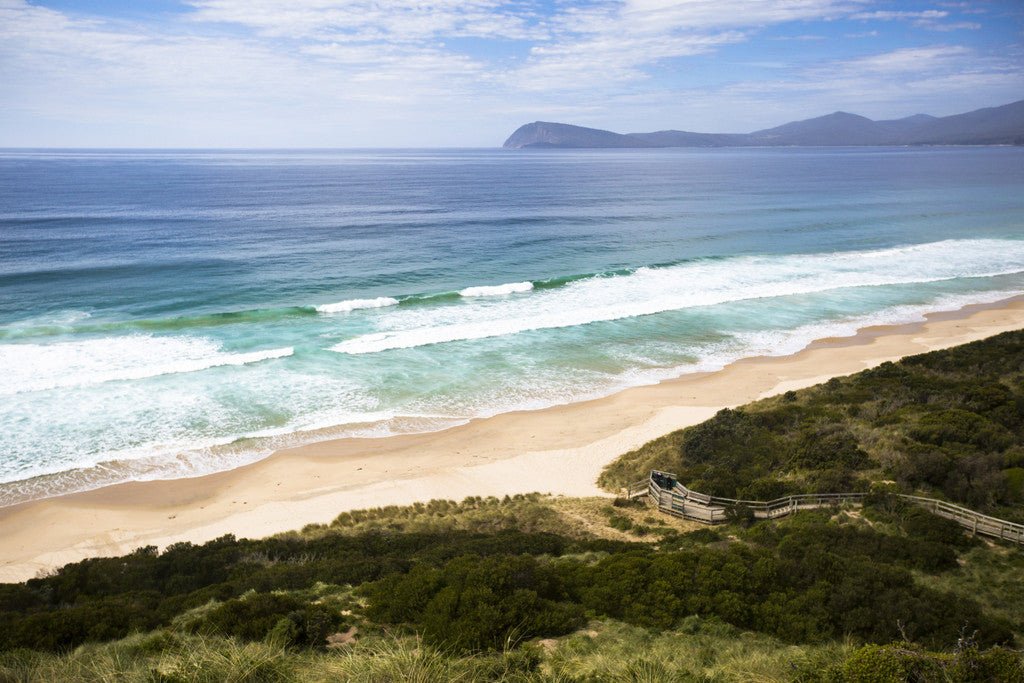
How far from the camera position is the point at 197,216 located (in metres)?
67.1

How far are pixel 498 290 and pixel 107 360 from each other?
22.3m

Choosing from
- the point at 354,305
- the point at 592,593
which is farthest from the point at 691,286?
the point at 592,593

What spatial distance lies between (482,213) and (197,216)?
97.6 feet

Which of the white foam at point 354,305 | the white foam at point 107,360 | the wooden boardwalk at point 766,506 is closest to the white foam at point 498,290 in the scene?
the white foam at point 354,305

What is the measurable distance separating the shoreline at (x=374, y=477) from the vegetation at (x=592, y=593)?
1942mm

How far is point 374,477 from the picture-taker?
2114cm

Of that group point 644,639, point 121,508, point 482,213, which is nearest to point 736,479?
point 644,639

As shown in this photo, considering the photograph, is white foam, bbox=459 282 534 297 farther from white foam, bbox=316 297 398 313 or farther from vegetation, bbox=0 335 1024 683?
vegetation, bbox=0 335 1024 683

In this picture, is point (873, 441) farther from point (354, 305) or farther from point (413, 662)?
point (354, 305)

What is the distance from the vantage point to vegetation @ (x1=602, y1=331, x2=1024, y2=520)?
1593 cm

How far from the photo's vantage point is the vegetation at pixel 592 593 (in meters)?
8.08

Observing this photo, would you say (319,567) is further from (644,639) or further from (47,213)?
(47,213)

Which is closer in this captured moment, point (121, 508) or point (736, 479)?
point (736, 479)

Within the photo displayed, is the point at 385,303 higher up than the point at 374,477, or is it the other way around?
the point at 385,303
